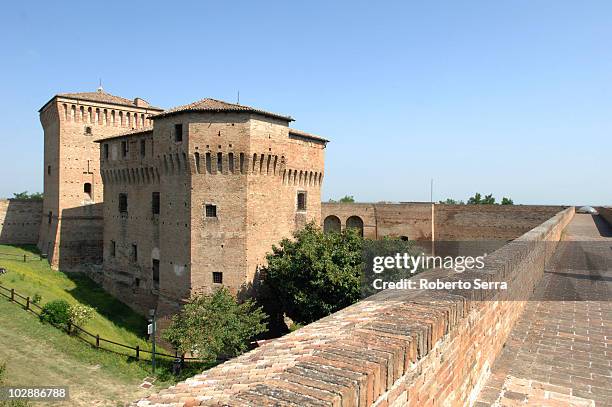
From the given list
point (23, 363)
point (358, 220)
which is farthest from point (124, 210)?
point (358, 220)

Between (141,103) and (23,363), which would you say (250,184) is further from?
(141,103)

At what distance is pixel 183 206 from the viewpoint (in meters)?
20.1

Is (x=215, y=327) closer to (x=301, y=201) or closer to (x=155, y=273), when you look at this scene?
(x=155, y=273)

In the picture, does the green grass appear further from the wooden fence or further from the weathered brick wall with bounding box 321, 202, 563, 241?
the weathered brick wall with bounding box 321, 202, 563, 241

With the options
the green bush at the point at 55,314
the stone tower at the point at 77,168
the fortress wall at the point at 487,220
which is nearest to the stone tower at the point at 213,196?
the green bush at the point at 55,314

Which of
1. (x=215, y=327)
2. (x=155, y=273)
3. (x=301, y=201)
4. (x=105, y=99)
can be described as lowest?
(x=215, y=327)

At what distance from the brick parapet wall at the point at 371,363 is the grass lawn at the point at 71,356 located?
39.0 feet

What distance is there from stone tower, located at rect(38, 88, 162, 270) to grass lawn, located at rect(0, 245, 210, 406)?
20.9ft

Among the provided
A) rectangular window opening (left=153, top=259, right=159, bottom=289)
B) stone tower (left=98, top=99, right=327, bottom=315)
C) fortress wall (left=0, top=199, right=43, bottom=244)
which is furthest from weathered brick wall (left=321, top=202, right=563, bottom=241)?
fortress wall (left=0, top=199, right=43, bottom=244)

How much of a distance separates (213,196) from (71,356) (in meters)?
8.68

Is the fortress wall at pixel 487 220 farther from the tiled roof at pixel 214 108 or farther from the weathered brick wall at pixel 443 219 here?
the tiled roof at pixel 214 108

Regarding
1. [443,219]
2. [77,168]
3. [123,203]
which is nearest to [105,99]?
[77,168]

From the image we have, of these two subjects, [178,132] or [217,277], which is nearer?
[217,277]

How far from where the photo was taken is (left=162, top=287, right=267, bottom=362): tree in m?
16.0
